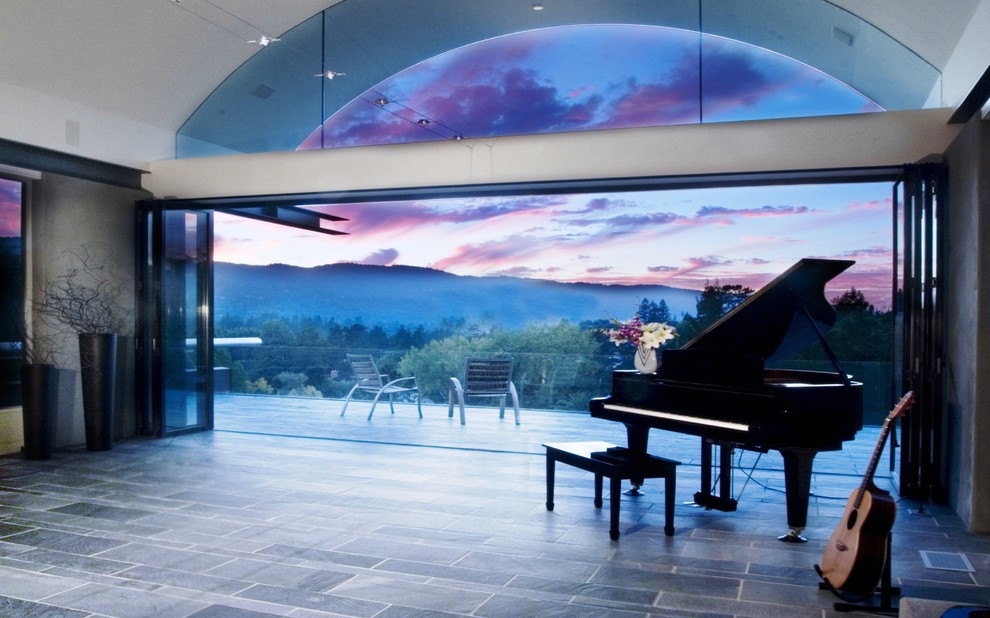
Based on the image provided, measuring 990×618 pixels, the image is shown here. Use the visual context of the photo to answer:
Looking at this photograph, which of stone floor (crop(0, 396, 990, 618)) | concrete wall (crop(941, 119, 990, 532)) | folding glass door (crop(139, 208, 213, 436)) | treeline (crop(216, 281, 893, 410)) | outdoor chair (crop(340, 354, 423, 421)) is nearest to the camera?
stone floor (crop(0, 396, 990, 618))

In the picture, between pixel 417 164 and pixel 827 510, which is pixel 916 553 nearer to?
pixel 827 510

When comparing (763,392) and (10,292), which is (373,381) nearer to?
(10,292)

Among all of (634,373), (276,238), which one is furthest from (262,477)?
(276,238)

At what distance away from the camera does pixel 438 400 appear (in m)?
9.30

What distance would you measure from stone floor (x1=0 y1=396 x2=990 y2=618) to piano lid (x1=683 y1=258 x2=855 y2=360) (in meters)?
1.09

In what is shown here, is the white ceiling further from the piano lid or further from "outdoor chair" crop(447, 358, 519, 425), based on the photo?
"outdoor chair" crop(447, 358, 519, 425)

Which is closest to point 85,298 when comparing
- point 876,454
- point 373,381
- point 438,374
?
point 373,381

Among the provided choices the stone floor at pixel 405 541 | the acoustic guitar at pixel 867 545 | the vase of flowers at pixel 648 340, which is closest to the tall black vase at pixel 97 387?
the stone floor at pixel 405 541

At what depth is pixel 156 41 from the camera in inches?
292

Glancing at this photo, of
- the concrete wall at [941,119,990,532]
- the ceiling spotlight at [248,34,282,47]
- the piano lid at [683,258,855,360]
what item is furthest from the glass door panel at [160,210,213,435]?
the concrete wall at [941,119,990,532]

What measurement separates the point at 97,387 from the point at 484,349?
380cm

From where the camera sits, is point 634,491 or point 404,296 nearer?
point 634,491

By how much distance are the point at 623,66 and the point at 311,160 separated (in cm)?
299

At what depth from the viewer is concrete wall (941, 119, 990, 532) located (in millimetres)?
4754
